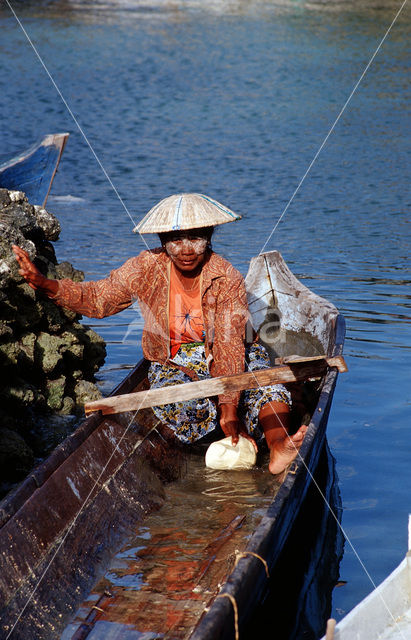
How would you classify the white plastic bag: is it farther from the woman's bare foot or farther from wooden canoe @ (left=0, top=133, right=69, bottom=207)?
wooden canoe @ (left=0, top=133, right=69, bottom=207)

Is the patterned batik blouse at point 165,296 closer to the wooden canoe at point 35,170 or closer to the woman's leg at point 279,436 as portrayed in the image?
the woman's leg at point 279,436

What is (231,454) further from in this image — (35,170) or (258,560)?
(35,170)

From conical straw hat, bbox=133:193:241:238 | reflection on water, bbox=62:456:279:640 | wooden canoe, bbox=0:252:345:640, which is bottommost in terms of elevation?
reflection on water, bbox=62:456:279:640

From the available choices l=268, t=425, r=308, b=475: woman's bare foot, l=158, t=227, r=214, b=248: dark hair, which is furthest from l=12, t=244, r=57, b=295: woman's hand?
l=268, t=425, r=308, b=475: woman's bare foot

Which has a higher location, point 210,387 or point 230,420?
point 210,387

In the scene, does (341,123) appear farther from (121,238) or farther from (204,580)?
(204,580)

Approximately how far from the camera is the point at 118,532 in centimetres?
330

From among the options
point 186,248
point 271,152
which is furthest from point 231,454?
point 271,152

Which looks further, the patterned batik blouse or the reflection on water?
the patterned batik blouse

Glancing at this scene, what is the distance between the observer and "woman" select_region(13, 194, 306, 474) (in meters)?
3.54

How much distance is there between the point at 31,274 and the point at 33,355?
1053mm

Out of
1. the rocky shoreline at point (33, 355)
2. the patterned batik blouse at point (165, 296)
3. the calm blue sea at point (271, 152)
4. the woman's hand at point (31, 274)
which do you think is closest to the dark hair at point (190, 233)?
the patterned batik blouse at point (165, 296)

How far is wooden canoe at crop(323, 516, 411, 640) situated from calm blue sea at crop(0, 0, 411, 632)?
27.8 inches

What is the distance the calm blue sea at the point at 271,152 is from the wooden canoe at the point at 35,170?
0.61 m
